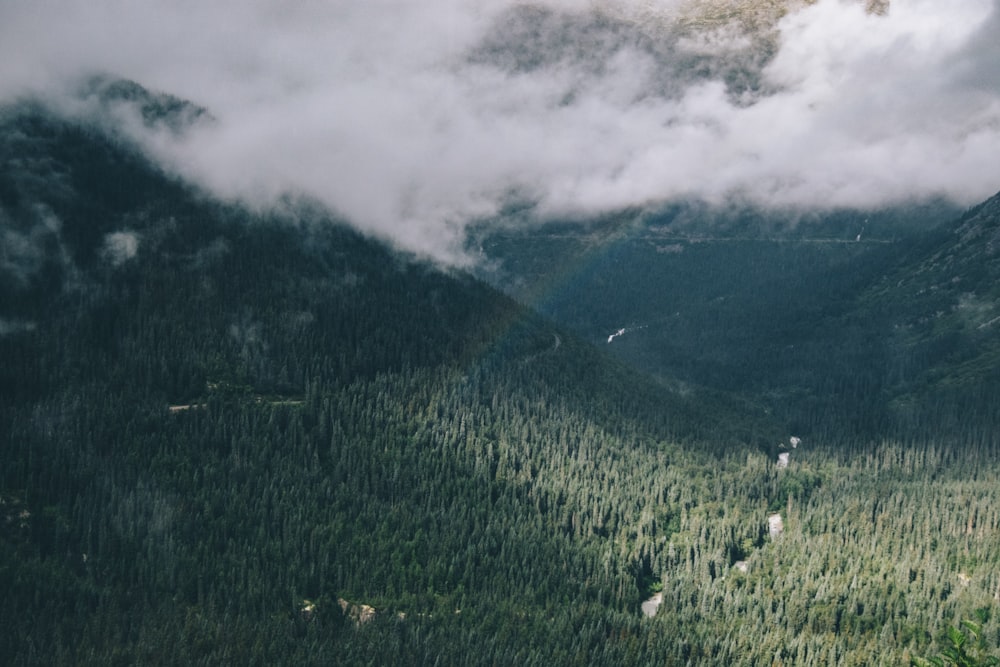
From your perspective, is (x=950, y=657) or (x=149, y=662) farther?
(x=149, y=662)

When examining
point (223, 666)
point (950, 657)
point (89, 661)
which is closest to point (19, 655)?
point (89, 661)

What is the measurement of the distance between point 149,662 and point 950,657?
143m

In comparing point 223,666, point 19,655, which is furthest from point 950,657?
point 19,655

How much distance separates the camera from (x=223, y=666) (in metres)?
199

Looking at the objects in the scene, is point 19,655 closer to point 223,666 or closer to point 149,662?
Result: point 149,662

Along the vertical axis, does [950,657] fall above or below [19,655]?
above

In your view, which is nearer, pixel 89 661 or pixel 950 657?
pixel 950 657

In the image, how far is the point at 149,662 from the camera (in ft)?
649

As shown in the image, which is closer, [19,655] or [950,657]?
[950,657]

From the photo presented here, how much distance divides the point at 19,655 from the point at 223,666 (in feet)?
114

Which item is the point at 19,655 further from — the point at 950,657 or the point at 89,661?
the point at 950,657

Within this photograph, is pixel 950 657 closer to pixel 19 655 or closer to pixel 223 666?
pixel 223 666

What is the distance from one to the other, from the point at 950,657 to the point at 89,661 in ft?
484

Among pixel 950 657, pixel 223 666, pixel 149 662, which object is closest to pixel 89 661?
pixel 149 662
